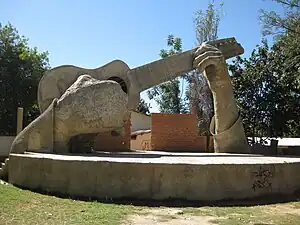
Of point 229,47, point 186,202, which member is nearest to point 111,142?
point 229,47

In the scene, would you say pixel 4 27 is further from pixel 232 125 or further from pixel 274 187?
pixel 274 187

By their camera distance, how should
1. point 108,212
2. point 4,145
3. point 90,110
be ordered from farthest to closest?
point 4,145
point 90,110
point 108,212

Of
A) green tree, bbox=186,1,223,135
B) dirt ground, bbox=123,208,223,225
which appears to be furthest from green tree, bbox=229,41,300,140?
dirt ground, bbox=123,208,223,225

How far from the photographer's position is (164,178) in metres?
8.30

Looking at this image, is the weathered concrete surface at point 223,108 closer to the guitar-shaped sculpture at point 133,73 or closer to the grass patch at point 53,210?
the guitar-shaped sculpture at point 133,73

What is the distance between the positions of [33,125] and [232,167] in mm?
6334

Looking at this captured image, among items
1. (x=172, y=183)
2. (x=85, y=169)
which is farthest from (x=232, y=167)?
(x=85, y=169)

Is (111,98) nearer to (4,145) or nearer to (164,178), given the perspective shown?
(164,178)

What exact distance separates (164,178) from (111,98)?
3.85m

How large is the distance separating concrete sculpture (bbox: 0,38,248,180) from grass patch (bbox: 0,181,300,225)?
11.0 ft

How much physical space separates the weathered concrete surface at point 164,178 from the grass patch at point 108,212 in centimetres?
59

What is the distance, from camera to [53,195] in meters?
8.87

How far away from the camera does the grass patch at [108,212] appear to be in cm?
650

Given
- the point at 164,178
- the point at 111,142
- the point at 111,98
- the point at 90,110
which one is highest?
the point at 111,98
